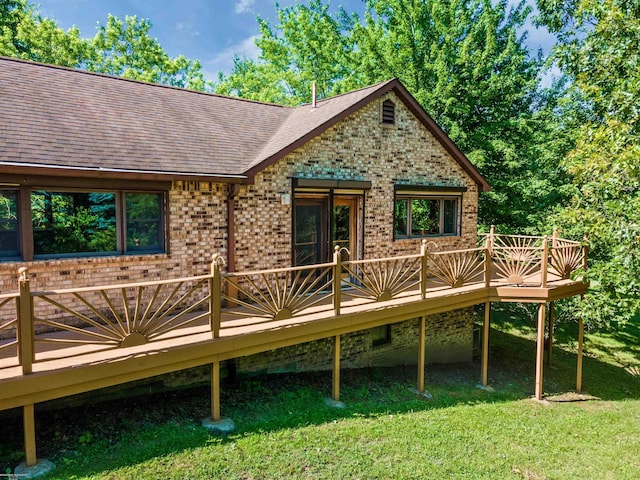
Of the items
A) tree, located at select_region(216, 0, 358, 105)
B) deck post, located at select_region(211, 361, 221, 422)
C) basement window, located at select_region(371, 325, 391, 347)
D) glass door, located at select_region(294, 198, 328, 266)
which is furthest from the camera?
tree, located at select_region(216, 0, 358, 105)

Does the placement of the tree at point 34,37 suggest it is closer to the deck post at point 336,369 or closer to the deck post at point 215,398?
the deck post at point 215,398

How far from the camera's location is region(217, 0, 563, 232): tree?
17.2 metres

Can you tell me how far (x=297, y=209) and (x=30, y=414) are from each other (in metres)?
6.08

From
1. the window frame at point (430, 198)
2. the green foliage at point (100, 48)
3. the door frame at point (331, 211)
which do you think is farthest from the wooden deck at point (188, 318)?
the green foliage at point (100, 48)

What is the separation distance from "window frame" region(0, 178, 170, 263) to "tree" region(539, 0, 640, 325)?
882cm

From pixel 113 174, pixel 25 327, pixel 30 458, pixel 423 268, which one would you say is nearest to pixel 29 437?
pixel 30 458

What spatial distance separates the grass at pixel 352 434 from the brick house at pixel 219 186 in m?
1.43

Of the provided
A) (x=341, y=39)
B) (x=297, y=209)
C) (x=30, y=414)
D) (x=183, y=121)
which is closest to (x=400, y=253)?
(x=297, y=209)

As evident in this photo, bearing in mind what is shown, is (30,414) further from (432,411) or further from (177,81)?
(177,81)

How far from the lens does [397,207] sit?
37.2 feet

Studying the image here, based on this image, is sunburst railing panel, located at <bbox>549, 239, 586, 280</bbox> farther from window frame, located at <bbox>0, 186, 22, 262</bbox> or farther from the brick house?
window frame, located at <bbox>0, 186, 22, 262</bbox>

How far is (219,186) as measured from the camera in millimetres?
8273

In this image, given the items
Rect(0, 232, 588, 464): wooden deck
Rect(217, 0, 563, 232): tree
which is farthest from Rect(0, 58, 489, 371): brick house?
Rect(217, 0, 563, 232): tree

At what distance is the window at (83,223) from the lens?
6.41 m
